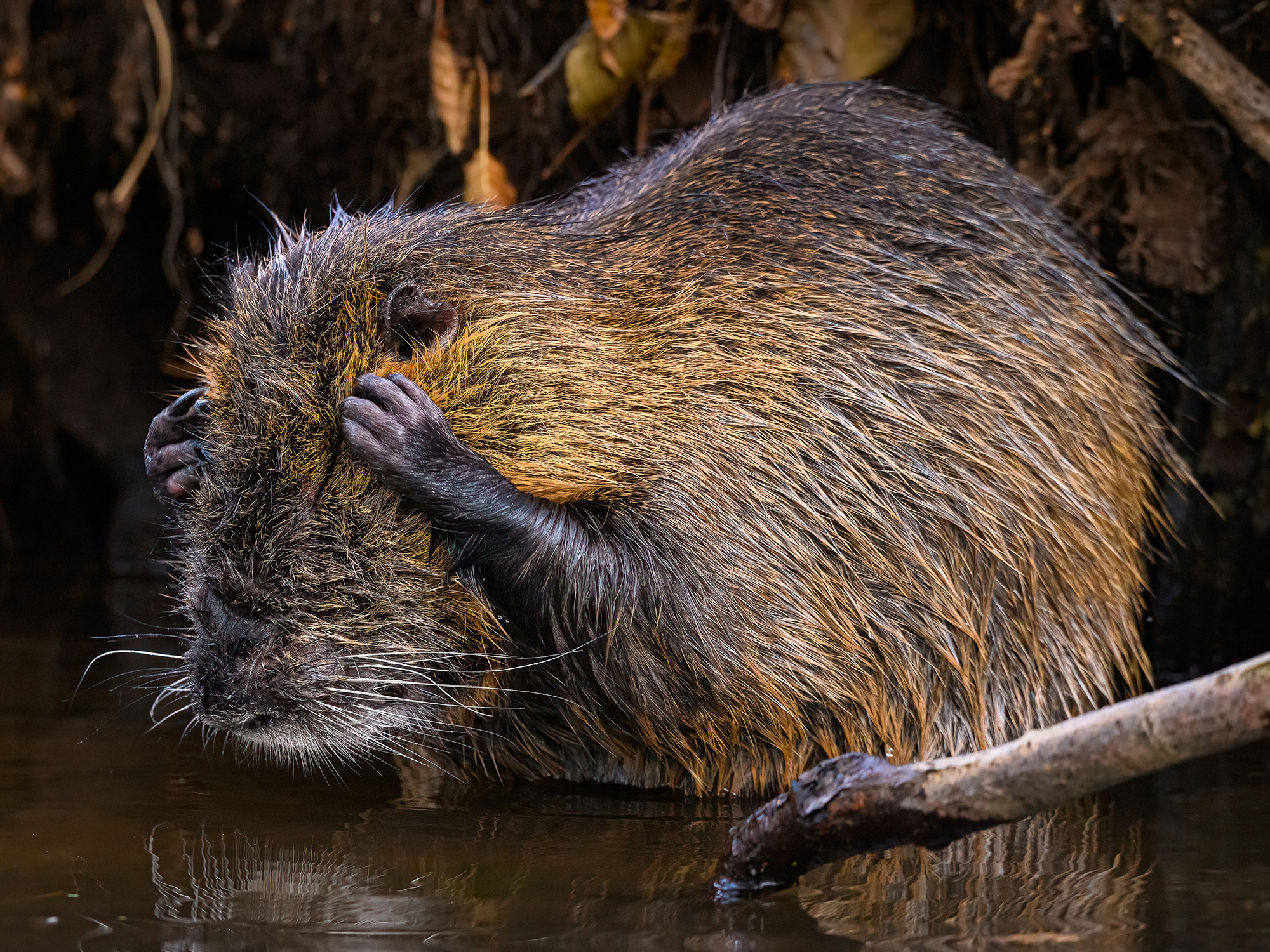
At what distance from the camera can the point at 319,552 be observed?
228 cm

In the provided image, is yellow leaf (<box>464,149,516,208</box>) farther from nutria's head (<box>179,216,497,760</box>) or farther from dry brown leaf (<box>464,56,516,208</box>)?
nutria's head (<box>179,216,497,760</box>)

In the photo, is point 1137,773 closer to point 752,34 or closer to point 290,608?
point 290,608

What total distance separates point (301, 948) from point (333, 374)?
105 centimetres

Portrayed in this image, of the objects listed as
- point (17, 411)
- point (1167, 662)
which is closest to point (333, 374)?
point (1167, 662)

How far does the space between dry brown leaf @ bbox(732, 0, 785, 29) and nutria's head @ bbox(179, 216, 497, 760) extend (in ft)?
4.73

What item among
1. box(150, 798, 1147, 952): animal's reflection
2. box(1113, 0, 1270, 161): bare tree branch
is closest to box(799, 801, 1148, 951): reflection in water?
box(150, 798, 1147, 952): animal's reflection

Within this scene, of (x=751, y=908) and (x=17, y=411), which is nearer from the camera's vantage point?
(x=751, y=908)

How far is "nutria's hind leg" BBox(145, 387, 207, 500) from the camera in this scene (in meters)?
2.60

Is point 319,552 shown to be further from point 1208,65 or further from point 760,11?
point 1208,65

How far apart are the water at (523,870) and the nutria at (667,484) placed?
168mm

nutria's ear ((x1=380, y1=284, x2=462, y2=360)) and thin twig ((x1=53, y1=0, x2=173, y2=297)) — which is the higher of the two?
thin twig ((x1=53, y1=0, x2=173, y2=297))

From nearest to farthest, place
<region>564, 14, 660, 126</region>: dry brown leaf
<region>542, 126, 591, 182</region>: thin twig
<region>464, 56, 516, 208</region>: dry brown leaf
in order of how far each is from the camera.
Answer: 1. <region>564, 14, 660, 126</region>: dry brown leaf
2. <region>464, 56, 516, 208</region>: dry brown leaf
3. <region>542, 126, 591, 182</region>: thin twig

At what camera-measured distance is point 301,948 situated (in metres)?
1.54

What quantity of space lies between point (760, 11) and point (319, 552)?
1.88m
